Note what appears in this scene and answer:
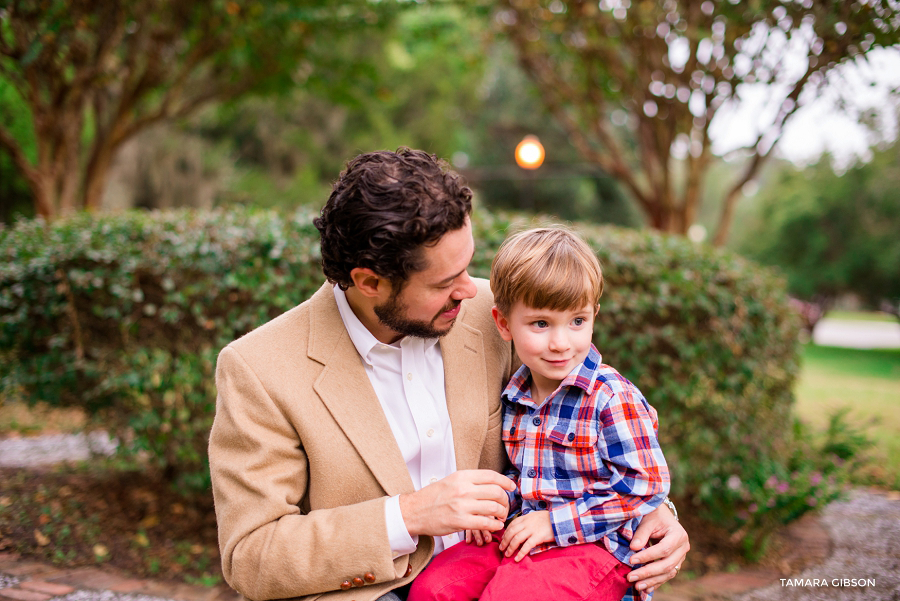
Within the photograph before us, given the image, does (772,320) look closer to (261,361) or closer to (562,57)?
(261,361)

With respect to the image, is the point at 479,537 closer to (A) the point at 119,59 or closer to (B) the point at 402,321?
(B) the point at 402,321

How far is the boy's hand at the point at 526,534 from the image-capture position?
72.0 inches

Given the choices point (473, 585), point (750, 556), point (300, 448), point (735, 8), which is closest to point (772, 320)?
point (750, 556)

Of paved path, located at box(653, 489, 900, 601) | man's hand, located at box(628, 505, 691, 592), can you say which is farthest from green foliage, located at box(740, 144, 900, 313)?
man's hand, located at box(628, 505, 691, 592)

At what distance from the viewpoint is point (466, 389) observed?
207cm

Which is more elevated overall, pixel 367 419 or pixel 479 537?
pixel 367 419

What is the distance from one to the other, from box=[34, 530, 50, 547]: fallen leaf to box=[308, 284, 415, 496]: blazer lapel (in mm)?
2432

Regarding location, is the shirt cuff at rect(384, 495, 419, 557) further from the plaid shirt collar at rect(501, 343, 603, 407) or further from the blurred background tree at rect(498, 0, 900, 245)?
the blurred background tree at rect(498, 0, 900, 245)

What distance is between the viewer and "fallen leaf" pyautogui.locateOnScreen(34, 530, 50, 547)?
10.6ft

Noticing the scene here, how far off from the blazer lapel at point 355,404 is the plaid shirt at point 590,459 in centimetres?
42

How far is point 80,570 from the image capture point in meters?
3.15

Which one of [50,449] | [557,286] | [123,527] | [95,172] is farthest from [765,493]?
[95,172]

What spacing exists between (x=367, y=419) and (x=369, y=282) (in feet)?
1.40

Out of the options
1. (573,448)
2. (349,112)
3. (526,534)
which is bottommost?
(526,534)
